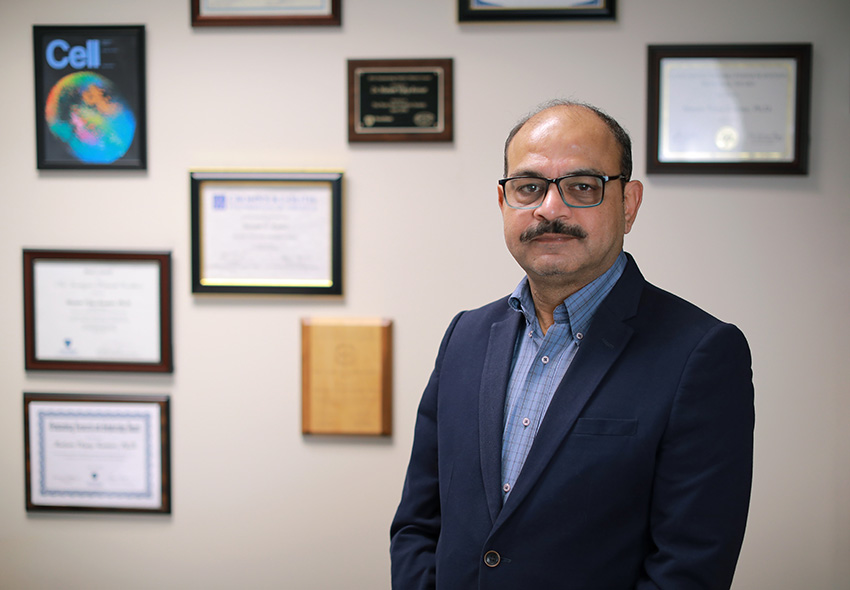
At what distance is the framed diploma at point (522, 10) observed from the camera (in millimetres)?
1873

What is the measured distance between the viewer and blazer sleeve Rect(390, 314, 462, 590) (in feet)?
3.99

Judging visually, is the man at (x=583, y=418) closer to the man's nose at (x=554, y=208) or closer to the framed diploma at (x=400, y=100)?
the man's nose at (x=554, y=208)

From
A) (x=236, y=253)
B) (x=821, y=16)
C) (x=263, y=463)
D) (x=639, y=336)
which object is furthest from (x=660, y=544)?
(x=821, y=16)

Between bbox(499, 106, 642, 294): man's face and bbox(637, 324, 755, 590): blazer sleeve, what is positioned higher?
bbox(499, 106, 642, 294): man's face

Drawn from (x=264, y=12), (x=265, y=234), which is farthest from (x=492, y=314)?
(x=264, y=12)

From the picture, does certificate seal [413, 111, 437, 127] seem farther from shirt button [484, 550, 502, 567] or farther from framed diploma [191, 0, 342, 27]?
shirt button [484, 550, 502, 567]

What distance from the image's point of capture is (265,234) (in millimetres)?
1979

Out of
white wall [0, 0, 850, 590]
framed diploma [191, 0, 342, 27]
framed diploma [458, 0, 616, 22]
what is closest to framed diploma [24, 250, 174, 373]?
white wall [0, 0, 850, 590]

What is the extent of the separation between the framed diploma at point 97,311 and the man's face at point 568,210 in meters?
1.34

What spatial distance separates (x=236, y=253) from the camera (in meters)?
1.99

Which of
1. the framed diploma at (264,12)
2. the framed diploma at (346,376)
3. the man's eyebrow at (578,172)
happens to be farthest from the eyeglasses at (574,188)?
the framed diploma at (264,12)

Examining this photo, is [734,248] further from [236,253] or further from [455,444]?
[236,253]

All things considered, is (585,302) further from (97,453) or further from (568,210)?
(97,453)

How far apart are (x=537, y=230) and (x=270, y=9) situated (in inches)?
52.1
